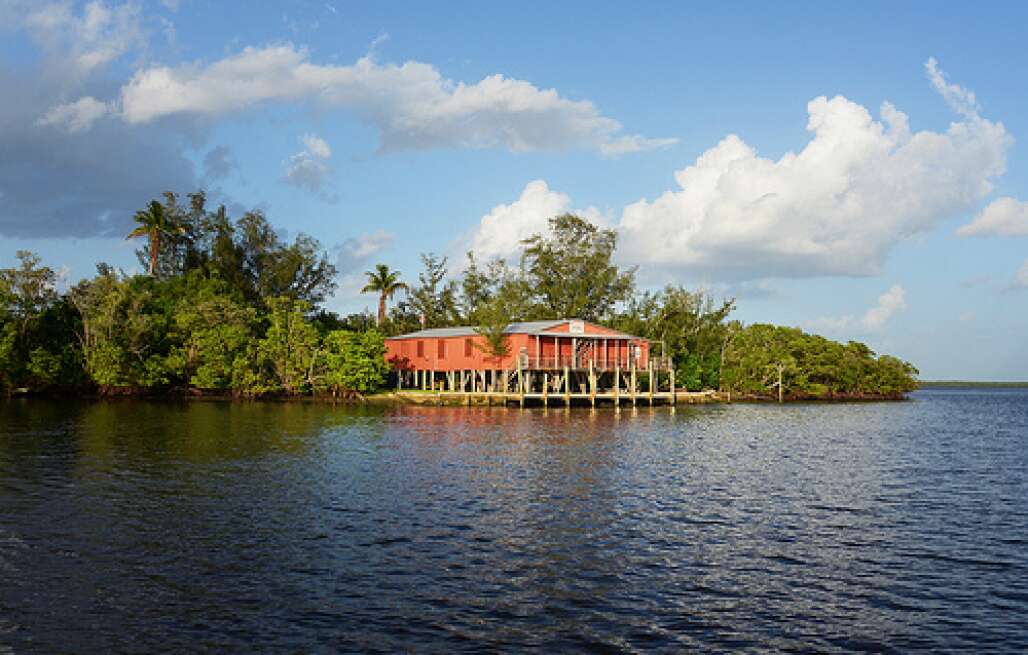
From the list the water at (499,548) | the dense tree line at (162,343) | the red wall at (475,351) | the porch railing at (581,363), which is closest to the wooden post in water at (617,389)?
the porch railing at (581,363)

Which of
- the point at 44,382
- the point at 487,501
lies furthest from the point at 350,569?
the point at 44,382

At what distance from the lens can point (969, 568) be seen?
1844 centimetres

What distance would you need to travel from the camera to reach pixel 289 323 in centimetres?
7825

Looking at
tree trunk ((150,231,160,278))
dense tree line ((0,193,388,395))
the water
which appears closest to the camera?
the water

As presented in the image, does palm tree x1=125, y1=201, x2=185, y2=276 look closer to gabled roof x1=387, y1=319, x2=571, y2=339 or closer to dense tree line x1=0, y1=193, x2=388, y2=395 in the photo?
dense tree line x1=0, y1=193, x2=388, y2=395

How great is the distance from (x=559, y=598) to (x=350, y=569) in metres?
4.71

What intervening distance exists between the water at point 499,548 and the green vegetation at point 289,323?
113 ft

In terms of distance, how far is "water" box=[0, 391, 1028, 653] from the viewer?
46.2 feet

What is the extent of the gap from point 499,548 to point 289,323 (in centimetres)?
6261

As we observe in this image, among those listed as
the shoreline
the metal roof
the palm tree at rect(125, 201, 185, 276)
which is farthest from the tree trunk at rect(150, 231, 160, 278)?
the metal roof

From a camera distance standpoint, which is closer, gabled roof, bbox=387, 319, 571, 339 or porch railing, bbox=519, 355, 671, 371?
porch railing, bbox=519, 355, 671, 371

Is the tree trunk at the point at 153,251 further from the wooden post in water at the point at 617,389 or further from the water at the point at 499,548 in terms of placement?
the water at the point at 499,548

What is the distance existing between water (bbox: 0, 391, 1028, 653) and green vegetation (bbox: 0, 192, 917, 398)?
34369 millimetres

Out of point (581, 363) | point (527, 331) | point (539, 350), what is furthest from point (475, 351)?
point (581, 363)
